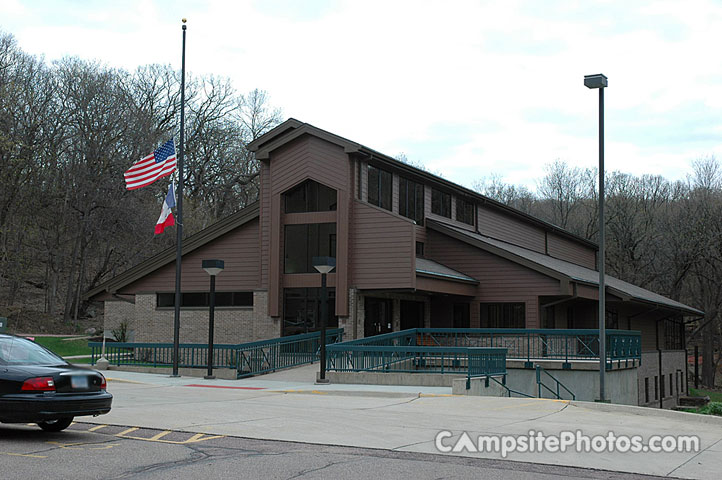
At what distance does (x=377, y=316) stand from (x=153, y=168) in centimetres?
1089

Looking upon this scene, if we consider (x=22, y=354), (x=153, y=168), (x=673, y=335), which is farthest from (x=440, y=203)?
(x=22, y=354)

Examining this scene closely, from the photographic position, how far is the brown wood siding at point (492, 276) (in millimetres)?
31969

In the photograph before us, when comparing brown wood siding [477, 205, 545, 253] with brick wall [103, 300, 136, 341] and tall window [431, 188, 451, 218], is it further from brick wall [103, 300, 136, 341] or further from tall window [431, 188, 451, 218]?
brick wall [103, 300, 136, 341]

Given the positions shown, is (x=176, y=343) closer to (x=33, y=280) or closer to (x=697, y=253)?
(x=33, y=280)

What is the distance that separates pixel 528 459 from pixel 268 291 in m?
22.7

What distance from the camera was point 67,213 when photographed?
51562 mm

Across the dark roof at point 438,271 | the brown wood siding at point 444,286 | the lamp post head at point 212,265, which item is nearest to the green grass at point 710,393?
the brown wood siding at point 444,286

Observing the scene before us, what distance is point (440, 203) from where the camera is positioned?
36750 mm

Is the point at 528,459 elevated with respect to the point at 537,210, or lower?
lower

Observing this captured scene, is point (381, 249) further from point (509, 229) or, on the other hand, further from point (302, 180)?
point (509, 229)

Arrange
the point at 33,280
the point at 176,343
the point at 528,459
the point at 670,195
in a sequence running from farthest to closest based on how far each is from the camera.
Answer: the point at 670,195 → the point at 33,280 → the point at 176,343 → the point at 528,459

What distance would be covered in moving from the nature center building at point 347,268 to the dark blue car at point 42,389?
18.8 metres

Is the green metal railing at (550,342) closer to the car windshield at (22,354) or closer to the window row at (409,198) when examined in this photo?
the window row at (409,198)

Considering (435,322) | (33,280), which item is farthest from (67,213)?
(435,322)
